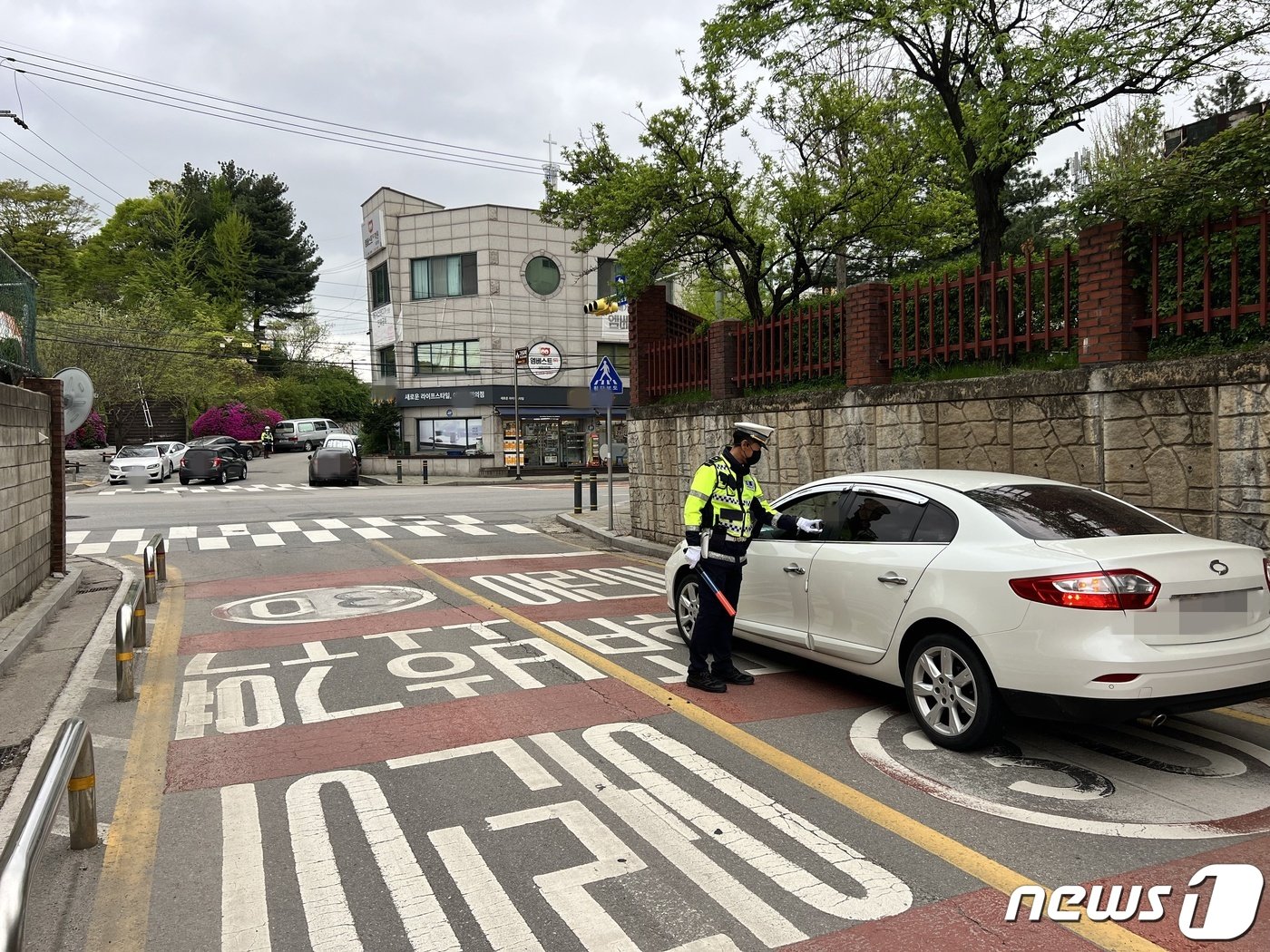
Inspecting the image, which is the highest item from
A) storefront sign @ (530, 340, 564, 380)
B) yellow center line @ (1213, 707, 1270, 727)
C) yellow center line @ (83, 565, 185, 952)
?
storefront sign @ (530, 340, 564, 380)

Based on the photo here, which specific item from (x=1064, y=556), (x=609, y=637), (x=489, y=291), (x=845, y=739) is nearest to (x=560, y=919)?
(x=845, y=739)

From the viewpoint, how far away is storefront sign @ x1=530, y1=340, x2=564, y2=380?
145ft

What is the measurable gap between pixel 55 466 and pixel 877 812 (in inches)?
442

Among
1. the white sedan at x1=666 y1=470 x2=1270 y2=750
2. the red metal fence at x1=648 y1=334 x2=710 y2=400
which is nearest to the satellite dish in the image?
the red metal fence at x1=648 y1=334 x2=710 y2=400

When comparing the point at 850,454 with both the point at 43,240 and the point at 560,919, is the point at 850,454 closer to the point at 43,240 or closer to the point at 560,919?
the point at 560,919

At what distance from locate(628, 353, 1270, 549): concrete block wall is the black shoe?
152 inches

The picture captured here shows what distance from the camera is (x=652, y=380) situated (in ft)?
51.2

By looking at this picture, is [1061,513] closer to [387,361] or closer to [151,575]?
[151,575]

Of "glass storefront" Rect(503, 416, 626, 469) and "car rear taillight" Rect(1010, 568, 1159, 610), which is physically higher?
"glass storefront" Rect(503, 416, 626, 469)

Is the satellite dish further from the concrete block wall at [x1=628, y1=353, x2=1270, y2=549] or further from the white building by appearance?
the white building

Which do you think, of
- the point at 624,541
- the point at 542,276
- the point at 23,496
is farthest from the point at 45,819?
the point at 542,276

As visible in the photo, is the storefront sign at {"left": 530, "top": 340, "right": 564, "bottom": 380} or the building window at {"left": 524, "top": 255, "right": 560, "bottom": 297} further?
the building window at {"left": 524, "top": 255, "right": 560, "bottom": 297}

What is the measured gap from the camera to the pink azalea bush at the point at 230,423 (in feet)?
173

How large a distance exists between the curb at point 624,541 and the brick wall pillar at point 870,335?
4.03 m
